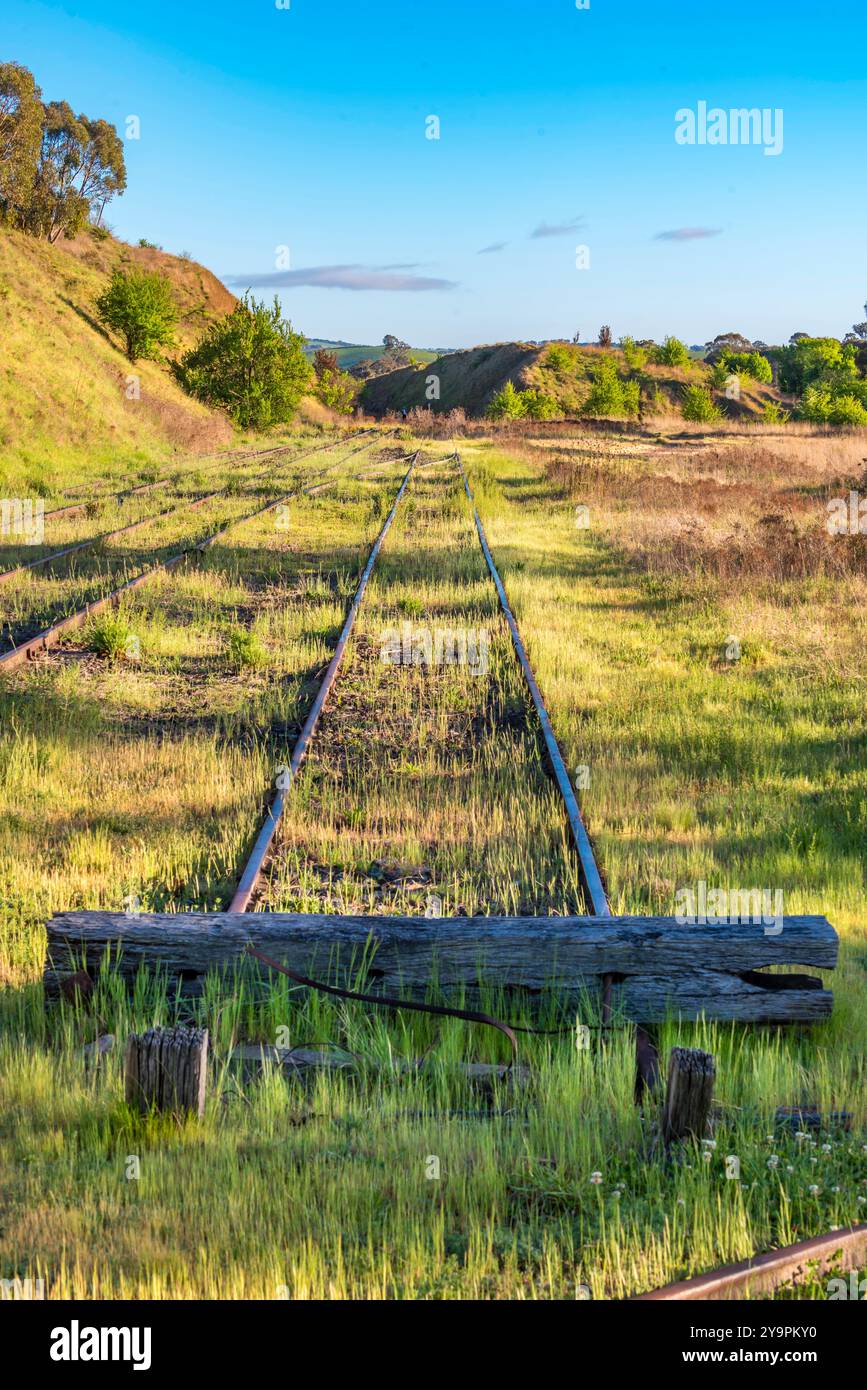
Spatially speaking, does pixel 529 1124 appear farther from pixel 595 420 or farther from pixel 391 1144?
pixel 595 420

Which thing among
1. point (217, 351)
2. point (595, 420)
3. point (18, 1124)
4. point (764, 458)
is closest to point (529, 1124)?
point (18, 1124)

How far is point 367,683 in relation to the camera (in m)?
9.80

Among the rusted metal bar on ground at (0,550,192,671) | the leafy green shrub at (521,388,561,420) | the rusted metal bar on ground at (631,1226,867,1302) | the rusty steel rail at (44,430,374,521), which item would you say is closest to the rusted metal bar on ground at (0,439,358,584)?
the rusty steel rail at (44,430,374,521)

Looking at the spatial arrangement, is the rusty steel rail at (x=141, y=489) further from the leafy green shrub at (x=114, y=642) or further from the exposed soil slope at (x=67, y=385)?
the leafy green shrub at (x=114, y=642)

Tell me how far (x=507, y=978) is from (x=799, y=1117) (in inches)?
47.5

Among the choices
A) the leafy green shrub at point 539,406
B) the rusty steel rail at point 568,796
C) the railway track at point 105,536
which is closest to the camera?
the rusty steel rail at point 568,796

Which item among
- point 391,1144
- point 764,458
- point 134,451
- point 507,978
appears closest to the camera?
point 391,1144

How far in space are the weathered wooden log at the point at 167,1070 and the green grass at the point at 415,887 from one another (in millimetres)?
73

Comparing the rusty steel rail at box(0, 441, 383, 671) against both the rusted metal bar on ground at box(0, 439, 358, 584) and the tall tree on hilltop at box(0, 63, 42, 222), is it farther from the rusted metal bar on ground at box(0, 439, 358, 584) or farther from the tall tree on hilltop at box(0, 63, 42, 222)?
the tall tree on hilltop at box(0, 63, 42, 222)

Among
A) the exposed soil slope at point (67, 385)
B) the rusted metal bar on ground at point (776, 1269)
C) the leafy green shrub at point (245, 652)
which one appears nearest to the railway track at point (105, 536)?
the leafy green shrub at point (245, 652)

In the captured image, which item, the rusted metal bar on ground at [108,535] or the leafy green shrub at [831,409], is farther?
the leafy green shrub at [831,409]

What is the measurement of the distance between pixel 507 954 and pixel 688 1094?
1.18 m

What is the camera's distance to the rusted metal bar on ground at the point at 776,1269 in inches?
107
